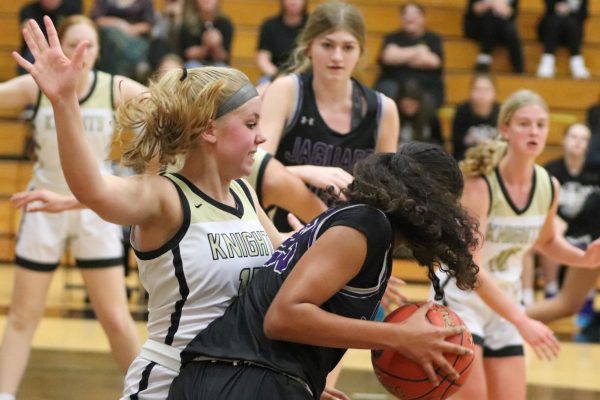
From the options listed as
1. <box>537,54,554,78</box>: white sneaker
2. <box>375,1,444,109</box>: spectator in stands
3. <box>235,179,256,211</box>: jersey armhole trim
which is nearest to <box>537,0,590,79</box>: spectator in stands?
<box>537,54,554,78</box>: white sneaker

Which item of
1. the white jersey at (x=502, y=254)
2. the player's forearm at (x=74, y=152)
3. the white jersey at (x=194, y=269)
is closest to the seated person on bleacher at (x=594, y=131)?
the white jersey at (x=502, y=254)

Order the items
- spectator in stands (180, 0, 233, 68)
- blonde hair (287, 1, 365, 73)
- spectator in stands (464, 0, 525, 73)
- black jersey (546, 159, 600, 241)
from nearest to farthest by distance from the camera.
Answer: blonde hair (287, 1, 365, 73)
black jersey (546, 159, 600, 241)
spectator in stands (180, 0, 233, 68)
spectator in stands (464, 0, 525, 73)

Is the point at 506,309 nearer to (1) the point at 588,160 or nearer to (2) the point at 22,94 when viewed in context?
(2) the point at 22,94

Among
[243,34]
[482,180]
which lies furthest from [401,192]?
[243,34]

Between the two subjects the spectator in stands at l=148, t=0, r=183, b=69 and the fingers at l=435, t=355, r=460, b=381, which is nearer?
the fingers at l=435, t=355, r=460, b=381

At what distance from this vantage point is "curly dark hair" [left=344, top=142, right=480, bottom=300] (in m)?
2.91

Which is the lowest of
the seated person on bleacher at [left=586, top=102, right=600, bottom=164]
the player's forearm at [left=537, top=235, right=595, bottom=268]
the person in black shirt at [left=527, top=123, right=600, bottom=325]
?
the person in black shirt at [left=527, top=123, right=600, bottom=325]

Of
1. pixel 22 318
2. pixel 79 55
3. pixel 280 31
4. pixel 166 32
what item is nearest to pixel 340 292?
pixel 79 55

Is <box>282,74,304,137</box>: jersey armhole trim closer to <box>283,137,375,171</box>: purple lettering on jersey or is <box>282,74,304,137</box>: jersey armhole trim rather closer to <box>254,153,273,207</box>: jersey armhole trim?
<box>283,137,375,171</box>: purple lettering on jersey

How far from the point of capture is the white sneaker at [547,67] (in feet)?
38.7

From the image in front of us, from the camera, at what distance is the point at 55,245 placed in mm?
5645

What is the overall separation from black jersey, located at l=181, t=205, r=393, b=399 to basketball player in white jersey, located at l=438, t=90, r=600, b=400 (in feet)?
6.32

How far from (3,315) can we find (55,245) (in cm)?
281

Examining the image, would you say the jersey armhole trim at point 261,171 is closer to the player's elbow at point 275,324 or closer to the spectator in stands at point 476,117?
the player's elbow at point 275,324
